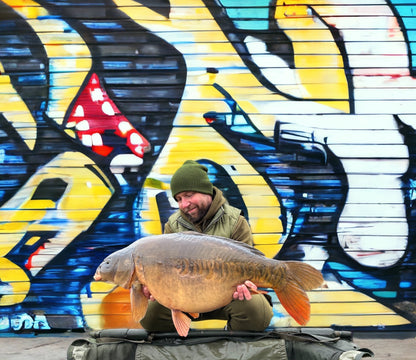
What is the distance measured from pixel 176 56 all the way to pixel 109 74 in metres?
0.58

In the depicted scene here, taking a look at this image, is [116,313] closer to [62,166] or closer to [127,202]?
[127,202]

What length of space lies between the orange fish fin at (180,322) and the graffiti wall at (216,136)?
2165mm

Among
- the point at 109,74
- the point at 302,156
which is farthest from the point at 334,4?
the point at 109,74

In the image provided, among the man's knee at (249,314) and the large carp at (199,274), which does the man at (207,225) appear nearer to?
the man's knee at (249,314)

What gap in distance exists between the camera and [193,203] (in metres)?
3.95

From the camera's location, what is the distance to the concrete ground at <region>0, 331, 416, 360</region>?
201 inches

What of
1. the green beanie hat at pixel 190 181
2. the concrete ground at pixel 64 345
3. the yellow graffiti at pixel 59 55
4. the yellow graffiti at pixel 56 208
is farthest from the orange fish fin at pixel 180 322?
the yellow graffiti at pixel 59 55

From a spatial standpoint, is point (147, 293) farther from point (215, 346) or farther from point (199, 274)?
point (215, 346)

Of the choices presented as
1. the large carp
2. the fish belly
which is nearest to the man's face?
the large carp

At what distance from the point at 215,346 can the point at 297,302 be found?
51 centimetres

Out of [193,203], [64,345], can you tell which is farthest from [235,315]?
[64,345]

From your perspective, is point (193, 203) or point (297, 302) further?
point (193, 203)

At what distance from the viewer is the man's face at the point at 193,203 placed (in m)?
3.95

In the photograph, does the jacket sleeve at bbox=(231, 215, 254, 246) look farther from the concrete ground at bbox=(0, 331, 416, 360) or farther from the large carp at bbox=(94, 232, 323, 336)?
the concrete ground at bbox=(0, 331, 416, 360)
